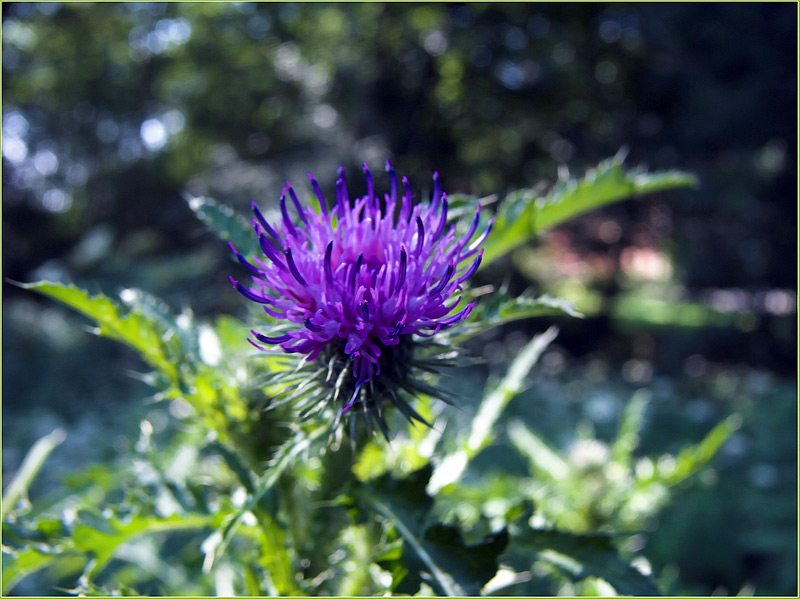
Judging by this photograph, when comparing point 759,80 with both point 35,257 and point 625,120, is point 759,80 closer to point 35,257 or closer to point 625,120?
point 625,120

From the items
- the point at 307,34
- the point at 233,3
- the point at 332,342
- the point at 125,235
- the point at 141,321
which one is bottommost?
the point at 332,342

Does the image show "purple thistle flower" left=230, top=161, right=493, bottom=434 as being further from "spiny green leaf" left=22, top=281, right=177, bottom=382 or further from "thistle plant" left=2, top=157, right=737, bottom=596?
"spiny green leaf" left=22, top=281, right=177, bottom=382

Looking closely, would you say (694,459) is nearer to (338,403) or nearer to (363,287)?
(338,403)

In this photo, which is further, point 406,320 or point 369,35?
point 369,35

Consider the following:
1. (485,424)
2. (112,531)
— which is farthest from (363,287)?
(112,531)

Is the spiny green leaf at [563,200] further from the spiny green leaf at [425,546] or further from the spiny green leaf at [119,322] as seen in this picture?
the spiny green leaf at [119,322]

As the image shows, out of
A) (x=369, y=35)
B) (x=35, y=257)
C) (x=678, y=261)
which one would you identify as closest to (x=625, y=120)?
(x=678, y=261)

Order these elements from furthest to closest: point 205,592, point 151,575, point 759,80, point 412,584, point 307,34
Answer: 1. point 307,34
2. point 759,80
3. point 151,575
4. point 205,592
5. point 412,584
